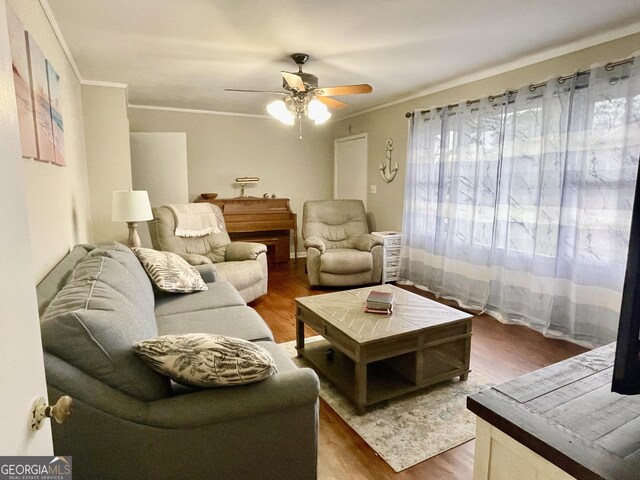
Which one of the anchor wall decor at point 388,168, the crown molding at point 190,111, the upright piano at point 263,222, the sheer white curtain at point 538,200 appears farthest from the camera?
the upright piano at point 263,222

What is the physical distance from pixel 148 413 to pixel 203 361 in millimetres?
208

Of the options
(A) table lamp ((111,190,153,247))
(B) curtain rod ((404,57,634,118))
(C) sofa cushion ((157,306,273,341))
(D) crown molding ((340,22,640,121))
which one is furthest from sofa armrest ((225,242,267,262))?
(D) crown molding ((340,22,640,121))

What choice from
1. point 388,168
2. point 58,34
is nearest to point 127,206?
point 58,34

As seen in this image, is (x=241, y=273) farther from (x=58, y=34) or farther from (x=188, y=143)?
(x=188, y=143)

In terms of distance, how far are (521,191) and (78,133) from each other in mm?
3916

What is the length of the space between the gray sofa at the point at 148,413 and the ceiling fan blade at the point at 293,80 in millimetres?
1958

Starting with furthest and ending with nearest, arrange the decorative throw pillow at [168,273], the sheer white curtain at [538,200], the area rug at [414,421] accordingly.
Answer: the sheer white curtain at [538,200]
the decorative throw pillow at [168,273]
the area rug at [414,421]

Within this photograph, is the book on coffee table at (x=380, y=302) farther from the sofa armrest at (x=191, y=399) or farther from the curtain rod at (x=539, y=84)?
the curtain rod at (x=539, y=84)

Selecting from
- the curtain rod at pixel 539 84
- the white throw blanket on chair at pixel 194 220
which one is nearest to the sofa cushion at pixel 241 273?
the white throw blanket on chair at pixel 194 220

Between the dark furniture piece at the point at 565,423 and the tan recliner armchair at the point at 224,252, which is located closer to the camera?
the dark furniture piece at the point at 565,423

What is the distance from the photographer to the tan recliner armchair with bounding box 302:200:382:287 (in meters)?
4.13

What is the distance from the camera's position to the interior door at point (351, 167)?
536cm

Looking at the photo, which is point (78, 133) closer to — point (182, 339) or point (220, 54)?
point (220, 54)

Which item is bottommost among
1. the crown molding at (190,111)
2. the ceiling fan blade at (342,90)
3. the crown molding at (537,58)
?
the ceiling fan blade at (342,90)
